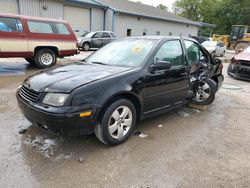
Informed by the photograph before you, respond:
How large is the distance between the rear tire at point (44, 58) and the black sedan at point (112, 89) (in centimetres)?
531

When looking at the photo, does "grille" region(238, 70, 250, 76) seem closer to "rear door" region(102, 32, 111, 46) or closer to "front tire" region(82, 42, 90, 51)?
"rear door" region(102, 32, 111, 46)

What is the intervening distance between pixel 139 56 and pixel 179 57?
955 millimetres

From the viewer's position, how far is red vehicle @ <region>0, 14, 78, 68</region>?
25.7 feet

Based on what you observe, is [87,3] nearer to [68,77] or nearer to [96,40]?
[96,40]

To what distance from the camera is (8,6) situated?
15734 mm

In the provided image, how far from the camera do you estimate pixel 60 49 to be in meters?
9.14

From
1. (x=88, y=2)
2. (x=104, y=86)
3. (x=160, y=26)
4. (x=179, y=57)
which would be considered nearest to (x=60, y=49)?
(x=179, y=57)

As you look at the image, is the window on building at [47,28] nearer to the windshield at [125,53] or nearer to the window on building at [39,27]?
the window on building at [39,27]

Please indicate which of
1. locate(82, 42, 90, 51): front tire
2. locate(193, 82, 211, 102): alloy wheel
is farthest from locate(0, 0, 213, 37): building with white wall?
locate(193, 82, 211, 102): alloy wheel

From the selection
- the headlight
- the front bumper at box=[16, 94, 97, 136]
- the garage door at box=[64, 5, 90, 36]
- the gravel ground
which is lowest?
the gravel ground

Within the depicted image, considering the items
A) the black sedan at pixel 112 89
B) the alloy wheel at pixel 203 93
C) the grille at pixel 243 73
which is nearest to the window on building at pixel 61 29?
the black sedan at pixel 112 89

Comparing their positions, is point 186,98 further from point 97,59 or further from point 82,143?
point 82,143

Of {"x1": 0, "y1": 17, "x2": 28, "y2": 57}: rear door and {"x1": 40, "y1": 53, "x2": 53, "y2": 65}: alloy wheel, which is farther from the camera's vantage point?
{"x1": 40, "y1": 53, "x2": 53, "y2": 65}: alloy wheel

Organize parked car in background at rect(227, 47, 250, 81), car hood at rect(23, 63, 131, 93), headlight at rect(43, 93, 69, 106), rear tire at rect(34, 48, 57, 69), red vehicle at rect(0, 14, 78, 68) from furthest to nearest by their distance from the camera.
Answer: rear tire at rect(34, 48, 57, 69) < parked car in background at rect(227, 47, 250, 81) < red vehicle at rect(0, 14, 78, 68) < car hood at rect(23, 63, 131, 93) < headlight at rect(43, 93, 69, 106)
